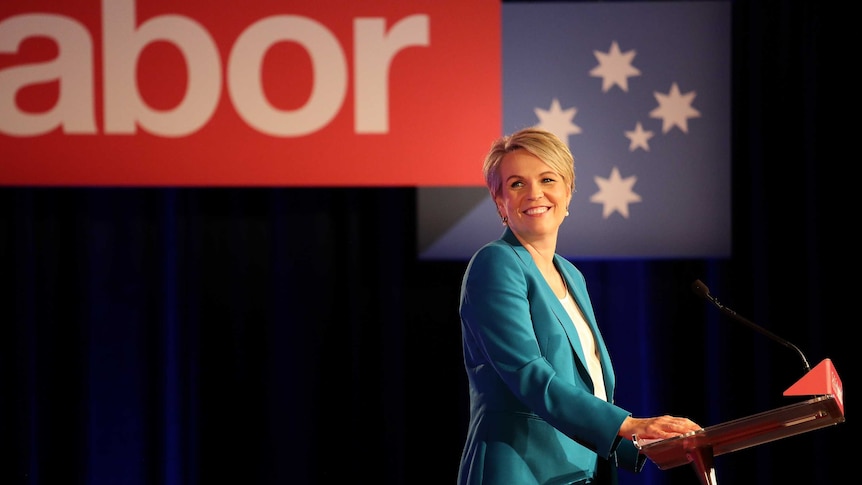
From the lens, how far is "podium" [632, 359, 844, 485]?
4.22 ft

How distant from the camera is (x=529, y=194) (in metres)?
1.70

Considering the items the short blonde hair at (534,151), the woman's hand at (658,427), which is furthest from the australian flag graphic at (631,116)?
the woman's hand at (658,427)

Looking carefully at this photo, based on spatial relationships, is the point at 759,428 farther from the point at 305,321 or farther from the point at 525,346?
the point at 305,321

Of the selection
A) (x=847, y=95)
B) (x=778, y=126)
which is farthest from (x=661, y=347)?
(x=847, y=95)

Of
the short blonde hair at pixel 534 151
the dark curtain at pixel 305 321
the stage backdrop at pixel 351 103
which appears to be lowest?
the dark curtain at pixel 305 321

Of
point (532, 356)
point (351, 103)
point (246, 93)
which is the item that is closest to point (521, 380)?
point (532, 356)

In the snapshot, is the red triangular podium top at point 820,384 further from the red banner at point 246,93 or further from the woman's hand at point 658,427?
the red banner at point 246,93

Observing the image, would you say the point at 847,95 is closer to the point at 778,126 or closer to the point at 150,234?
the point at 778,126

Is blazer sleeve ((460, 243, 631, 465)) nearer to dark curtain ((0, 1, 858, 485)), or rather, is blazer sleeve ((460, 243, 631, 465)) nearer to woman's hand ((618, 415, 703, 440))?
woman's hand ((618, 415, 703, 440))

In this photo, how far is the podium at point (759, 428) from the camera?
1286mm

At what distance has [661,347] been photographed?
3578 mm

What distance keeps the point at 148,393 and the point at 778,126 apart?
262 cm

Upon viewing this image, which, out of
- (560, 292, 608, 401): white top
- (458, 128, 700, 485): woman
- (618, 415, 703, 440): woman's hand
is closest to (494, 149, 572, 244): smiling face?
(458, 128, 700, 485): woman

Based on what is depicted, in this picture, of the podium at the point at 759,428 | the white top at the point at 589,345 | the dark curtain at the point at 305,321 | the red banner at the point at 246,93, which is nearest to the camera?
the podium at the point at 759,428
